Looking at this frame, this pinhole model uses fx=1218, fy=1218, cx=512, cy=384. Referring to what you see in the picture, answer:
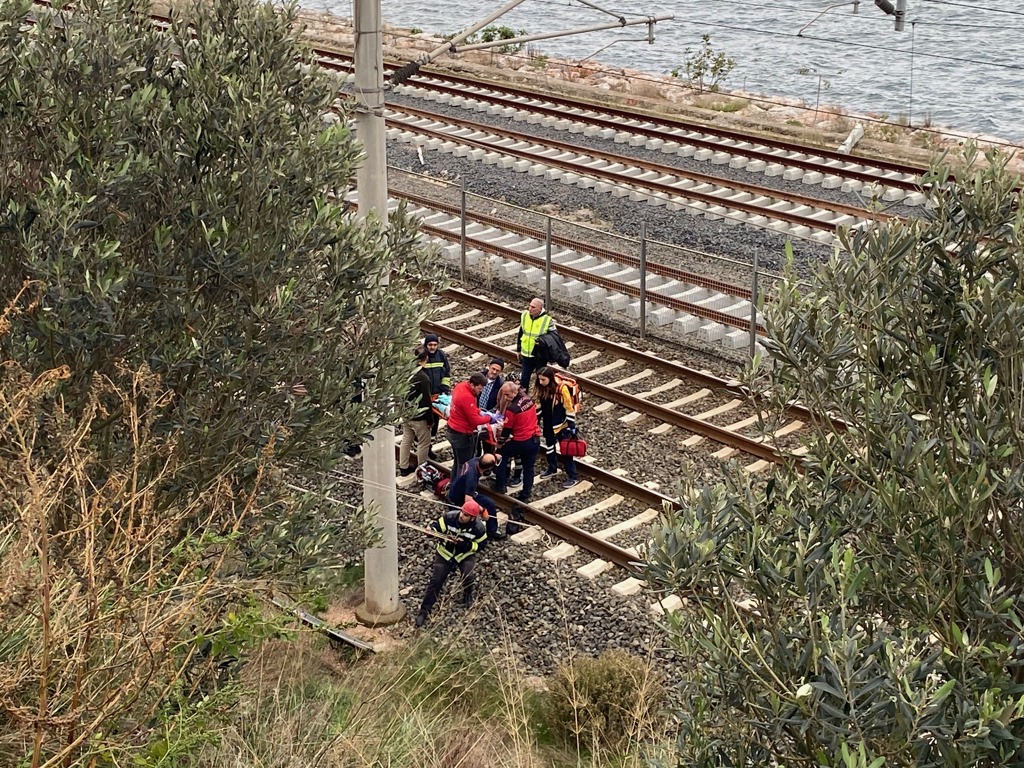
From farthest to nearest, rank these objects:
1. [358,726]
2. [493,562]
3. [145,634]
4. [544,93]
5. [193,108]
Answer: [544,93] → [493,562] → [358,726] → [193,108] → [145,634]

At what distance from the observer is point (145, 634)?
518 centimetres

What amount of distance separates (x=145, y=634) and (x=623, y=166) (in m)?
19.9

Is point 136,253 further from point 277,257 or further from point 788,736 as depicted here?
point 788,736

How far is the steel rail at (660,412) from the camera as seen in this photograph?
563 inches

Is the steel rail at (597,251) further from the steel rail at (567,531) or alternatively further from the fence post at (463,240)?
the steel rail at (567,531)

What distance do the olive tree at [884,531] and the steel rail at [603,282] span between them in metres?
11.7

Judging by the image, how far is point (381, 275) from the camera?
852 cm

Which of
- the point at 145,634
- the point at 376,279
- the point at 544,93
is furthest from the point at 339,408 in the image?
the point at 544,93

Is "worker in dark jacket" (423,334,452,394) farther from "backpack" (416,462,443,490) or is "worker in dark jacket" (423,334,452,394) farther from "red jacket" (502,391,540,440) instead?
"red jacket" (502,391,540,440)

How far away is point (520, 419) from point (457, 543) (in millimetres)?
2242

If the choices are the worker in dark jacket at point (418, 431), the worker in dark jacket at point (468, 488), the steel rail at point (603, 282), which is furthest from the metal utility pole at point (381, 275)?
the steel rail at point (603, 282)

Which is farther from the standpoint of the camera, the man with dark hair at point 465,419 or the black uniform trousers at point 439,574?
the man with dark hair at point 465,419

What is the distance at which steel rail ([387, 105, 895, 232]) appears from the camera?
820 inches

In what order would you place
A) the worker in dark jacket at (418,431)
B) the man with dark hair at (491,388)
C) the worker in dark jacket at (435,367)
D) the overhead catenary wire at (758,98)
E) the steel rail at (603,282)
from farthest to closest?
the overhead catenary wire at (758,98)
the steel rail at (603,282)
the worker in dark jacket at (418,431)
the worker in dark jacket at (435,367)
the man with dark hair at (491,388)
